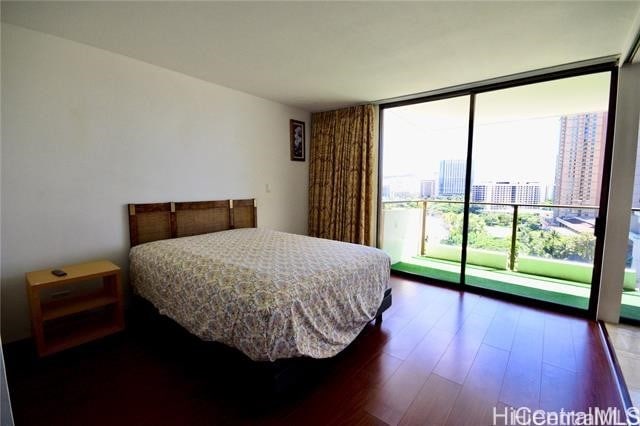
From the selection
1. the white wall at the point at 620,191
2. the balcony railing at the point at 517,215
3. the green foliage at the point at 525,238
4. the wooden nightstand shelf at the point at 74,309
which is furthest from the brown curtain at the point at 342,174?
the wooden nightstand shelf at the point at 74,309

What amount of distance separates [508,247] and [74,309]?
506 cm

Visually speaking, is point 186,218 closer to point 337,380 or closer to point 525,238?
point 337,380

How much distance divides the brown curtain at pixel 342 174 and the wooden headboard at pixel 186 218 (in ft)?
3.69

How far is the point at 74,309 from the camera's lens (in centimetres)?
213

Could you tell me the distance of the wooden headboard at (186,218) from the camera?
2.81 metres

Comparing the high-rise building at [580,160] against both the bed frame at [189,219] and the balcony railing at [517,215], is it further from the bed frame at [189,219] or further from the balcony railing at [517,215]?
the bed frame at [189,219]

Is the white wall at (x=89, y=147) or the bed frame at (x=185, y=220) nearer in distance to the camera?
the white wall at (x=89, y=147)

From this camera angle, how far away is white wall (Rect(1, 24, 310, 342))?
2.15 meters

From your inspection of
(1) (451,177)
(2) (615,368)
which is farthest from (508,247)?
(2) (615,368)

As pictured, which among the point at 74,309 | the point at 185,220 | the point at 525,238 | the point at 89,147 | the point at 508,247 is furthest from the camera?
the point at 508,247

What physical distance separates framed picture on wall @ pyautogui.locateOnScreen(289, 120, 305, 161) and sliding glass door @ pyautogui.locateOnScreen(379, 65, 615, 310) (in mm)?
1271

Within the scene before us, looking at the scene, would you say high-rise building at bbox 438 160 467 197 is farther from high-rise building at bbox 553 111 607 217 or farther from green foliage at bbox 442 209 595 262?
high-rise building at bbox 553 111 607 217

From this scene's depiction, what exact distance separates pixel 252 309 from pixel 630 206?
337cm

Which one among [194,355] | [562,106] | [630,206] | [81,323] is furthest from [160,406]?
[562,106]
